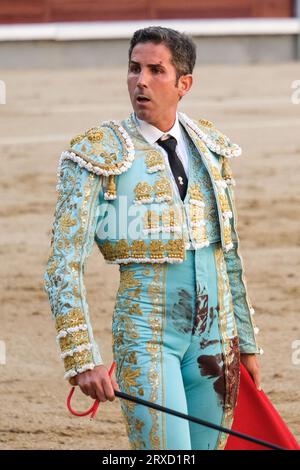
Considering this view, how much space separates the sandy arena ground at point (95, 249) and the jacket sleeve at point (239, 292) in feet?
4.95

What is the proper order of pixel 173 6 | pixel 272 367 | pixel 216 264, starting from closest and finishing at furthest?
pixel 216 264
pixel 272 367
pixel 173 6

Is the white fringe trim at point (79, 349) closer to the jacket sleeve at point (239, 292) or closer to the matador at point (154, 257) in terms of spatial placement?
the matador at point (154, 257)

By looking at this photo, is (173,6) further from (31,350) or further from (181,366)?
(181,366)

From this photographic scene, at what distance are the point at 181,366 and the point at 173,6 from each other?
1375 cm

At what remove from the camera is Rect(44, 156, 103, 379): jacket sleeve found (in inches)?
118

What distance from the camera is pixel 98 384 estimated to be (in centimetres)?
292

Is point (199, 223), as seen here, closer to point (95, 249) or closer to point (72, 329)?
point (72, 329)

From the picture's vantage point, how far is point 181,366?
316 cm

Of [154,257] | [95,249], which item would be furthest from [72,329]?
[95,249]

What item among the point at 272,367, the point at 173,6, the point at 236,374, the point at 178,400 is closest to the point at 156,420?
the point at 178,400

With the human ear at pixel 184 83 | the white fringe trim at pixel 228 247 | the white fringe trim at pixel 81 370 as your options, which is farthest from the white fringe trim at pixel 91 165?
the white fringe trim at pixel 81 370

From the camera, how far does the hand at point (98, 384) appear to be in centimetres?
290

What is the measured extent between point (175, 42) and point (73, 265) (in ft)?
1.90

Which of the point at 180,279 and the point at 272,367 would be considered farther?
the point at 272,367
